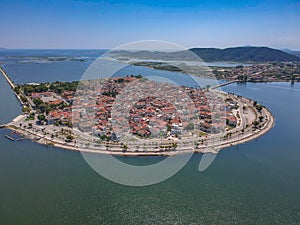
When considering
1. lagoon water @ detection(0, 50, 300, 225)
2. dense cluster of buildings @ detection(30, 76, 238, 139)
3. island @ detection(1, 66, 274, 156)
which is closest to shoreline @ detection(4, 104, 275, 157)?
island @ detection(1, 66, 274, 156)

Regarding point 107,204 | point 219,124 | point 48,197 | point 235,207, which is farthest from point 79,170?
point 219,124

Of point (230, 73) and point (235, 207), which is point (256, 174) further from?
point (230, 73)

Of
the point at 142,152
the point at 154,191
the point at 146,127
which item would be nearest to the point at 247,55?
the point at 146,127

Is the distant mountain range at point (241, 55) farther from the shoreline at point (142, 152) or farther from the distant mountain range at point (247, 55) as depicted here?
the shoreline at point (142, 152)

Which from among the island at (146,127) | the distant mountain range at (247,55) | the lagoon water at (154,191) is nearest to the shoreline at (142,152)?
the island at (146,127)

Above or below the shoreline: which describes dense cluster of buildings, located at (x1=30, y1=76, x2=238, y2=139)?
above

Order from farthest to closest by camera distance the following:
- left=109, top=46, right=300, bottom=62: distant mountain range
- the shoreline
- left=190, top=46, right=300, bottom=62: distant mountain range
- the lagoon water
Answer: left=190, top=46, right=300, bottom=62: distant mountain range < left=109, top=46, right=300, bottom=62: distant mountain range < the shoreline < the lagoon water

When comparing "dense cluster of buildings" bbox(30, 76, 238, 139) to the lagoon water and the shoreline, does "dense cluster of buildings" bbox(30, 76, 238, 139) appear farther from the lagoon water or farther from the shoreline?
the lagoon water
